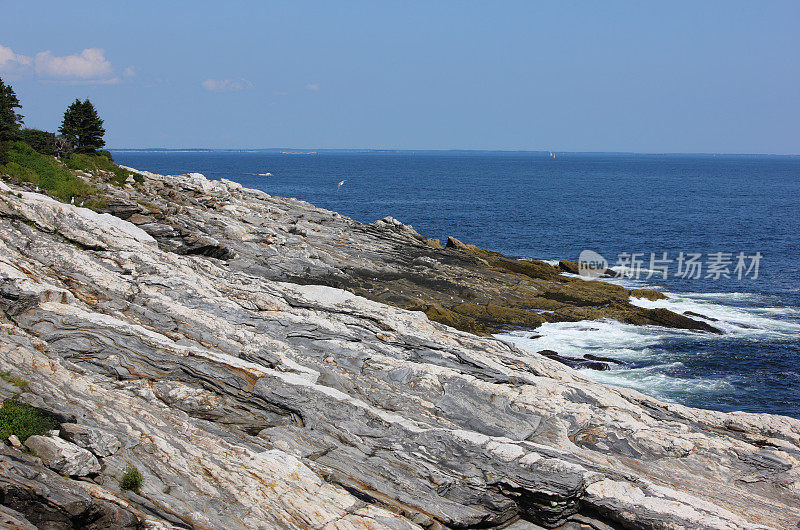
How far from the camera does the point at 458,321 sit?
35.4 metres

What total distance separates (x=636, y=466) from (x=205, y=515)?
1155 centimetres

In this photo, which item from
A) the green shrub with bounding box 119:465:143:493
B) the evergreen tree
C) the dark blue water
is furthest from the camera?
the evergreen tree

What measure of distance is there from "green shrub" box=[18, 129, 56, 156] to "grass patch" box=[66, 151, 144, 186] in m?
1.45

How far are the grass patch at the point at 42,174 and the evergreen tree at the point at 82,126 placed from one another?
1297 centimetres

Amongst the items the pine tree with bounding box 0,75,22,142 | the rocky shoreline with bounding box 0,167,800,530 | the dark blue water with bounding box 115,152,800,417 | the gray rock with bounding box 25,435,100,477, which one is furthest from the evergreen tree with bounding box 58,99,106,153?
the gray rock with bounding box 25,435,100,477

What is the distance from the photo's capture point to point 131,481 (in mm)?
11172

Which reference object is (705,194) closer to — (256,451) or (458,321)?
(458,321)

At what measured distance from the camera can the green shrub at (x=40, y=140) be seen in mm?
41719

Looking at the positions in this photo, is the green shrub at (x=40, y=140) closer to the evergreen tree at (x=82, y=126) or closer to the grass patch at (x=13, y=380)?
the evergreen tree at (x=82, y=126)

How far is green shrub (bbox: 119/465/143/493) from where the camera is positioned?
1112 cm

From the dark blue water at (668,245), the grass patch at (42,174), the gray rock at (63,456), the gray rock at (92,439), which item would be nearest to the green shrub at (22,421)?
the gray rock at (63,456)

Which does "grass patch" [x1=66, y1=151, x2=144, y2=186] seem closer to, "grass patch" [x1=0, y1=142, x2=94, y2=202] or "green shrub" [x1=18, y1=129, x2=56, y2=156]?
"green shrub" [x1=18, y1=129, x2=56, y2=156]

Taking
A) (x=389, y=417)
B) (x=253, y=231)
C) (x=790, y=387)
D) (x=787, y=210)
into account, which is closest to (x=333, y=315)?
(x=389, y=417)

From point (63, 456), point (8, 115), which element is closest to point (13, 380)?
point (63, 456)
